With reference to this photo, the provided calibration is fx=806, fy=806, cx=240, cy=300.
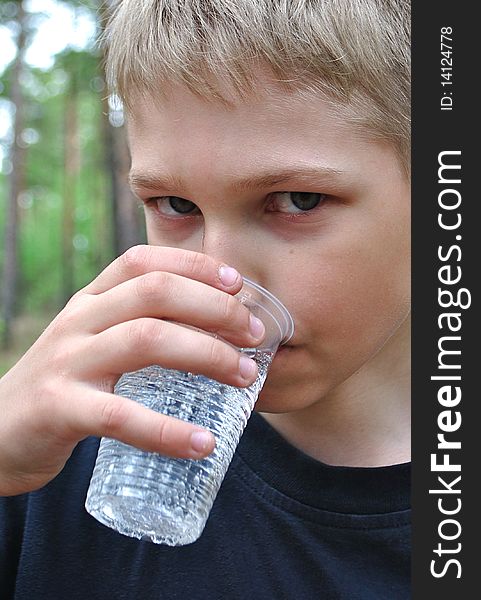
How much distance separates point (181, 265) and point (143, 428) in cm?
29

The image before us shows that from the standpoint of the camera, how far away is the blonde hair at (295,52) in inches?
58.5

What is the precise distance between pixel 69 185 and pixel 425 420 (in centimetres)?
2508

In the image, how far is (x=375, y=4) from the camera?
1.58 meters

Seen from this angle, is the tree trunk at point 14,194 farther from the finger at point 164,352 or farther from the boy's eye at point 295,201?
the finger at point 164,352

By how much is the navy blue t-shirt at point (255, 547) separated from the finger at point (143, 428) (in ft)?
2.22

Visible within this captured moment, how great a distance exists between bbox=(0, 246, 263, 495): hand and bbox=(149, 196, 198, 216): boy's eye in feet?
0.93

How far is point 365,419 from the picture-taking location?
78.0 inches

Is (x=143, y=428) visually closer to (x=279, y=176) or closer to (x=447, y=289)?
(x=279, y=176)

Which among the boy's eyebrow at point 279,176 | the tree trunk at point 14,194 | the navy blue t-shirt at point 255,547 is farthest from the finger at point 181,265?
the tree trunk at point 14,194

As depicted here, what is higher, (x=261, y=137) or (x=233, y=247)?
(x=261, y=137)

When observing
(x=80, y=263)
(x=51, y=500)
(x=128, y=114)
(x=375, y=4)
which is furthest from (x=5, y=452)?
(x=80, y=263)

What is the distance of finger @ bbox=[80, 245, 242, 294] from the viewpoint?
1.31 metres

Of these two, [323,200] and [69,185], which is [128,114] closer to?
[323,200]

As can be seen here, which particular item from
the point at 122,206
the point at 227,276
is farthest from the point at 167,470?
the point at 122,206
